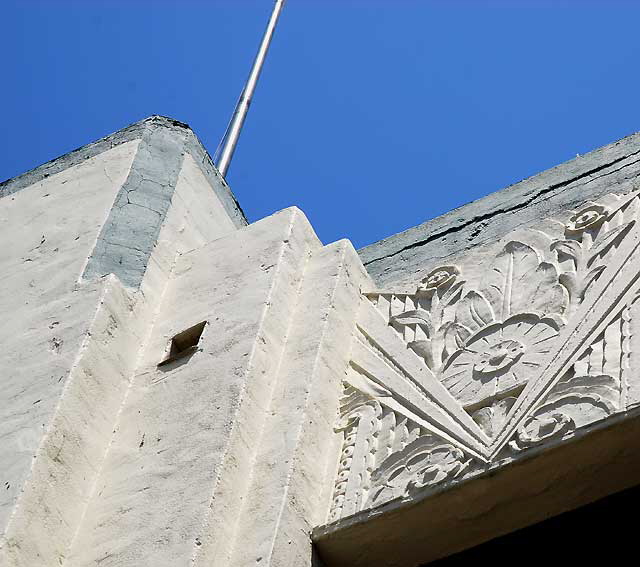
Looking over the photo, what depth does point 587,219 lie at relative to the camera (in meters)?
4.33

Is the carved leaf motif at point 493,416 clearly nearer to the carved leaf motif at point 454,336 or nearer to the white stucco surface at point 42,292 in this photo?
the carved leaf motif at point 454,336

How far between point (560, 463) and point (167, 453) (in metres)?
1.13

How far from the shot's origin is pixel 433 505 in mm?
→ 3596

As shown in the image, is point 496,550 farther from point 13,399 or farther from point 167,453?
point 13,399

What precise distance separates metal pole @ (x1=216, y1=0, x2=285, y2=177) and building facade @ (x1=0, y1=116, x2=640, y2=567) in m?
1.56

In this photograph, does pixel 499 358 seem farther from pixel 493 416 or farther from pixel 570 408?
pixel 570 408

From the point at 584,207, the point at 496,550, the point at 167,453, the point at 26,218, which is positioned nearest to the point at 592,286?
the point at 584,207

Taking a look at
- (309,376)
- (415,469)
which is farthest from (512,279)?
(415,469)

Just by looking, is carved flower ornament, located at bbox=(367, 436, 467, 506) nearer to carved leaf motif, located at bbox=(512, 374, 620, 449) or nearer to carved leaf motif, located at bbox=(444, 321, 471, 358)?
carved leaf motif, located at bbox=(512, 374, 620, 449)

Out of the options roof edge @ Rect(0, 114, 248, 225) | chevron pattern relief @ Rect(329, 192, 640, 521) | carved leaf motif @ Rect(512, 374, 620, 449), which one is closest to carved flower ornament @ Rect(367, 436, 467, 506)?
chevron pattern relief @ Rect(329, 192, 640, 521)

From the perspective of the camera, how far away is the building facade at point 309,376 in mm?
3580

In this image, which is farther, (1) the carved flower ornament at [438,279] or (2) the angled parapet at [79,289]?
(1) the carved flower ornament at [438,279]

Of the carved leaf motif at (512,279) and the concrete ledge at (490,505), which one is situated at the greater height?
the carved leaf motif at (512,279)

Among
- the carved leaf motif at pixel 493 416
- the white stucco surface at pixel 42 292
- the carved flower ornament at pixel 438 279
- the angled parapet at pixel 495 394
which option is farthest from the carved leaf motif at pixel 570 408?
the white stucco surface at pixel 42 292
